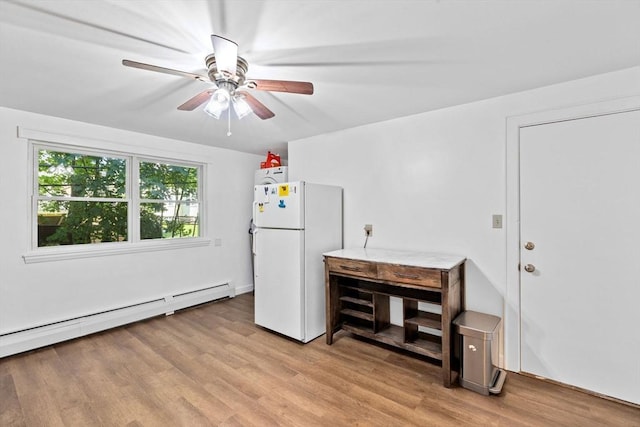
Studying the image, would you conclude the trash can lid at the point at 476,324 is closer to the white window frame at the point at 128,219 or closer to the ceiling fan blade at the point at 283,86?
the ceiling fan blade at the point at 283,86

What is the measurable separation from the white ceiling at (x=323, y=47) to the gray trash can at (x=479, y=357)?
191 centimetres

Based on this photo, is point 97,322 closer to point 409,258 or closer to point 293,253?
point 293,253

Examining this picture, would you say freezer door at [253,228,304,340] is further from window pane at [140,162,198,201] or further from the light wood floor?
window pane at [140,162,198,201]

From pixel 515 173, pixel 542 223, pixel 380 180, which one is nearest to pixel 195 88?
pixel 380 180

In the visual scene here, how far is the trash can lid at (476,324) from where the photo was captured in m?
2.07

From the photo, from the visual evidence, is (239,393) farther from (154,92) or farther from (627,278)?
(627,278)

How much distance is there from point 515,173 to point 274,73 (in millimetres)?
2136

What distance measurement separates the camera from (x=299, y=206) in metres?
2.83

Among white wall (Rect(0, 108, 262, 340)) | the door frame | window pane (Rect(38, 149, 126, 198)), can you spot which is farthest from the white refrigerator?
window pane (Rect(38, 149, 126, 198))

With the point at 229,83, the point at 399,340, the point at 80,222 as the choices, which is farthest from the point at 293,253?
the point at 80,222

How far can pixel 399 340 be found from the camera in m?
2.54

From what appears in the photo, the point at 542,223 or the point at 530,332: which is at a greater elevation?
the point at 542,223

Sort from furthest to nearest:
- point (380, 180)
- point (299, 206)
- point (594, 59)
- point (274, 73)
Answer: point (380, 180), point (299, 206), point (274, 73), point (594, 59)

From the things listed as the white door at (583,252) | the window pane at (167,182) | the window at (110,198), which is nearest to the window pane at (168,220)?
the window at (110,198)
